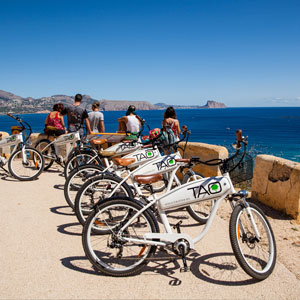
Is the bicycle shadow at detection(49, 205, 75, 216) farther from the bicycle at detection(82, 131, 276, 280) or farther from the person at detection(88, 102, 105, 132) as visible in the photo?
the person at detection(88, 102, 105, 132)

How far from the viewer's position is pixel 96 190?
387 cm

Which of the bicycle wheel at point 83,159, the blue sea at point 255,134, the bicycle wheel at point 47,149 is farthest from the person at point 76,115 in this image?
the blue sea at point 255,134

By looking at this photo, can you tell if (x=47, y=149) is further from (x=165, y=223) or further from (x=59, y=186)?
(x=165, y=223)

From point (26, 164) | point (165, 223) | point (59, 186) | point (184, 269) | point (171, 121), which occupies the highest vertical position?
point (171, 121)

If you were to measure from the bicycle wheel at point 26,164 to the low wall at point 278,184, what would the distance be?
15.5 feet

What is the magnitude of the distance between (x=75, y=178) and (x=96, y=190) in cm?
97

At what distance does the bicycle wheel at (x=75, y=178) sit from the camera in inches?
178

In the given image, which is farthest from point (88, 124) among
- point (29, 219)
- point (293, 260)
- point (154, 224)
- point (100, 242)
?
point (293, 260)

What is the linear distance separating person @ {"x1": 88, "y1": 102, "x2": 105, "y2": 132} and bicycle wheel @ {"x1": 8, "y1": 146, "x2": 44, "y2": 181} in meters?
1.79

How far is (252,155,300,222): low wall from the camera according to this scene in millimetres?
4488

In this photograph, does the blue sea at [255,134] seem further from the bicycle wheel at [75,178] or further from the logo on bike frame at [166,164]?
the bicycle wheel at [75,178]

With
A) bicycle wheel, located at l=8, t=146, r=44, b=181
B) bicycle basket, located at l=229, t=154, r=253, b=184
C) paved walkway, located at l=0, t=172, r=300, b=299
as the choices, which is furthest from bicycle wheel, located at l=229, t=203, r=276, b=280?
bicycle wheel, located at l=8, t=146, r=44, b=181

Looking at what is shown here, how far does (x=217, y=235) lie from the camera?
3896 millimetres

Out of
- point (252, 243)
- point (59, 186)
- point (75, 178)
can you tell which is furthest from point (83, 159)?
point (252, 243)
